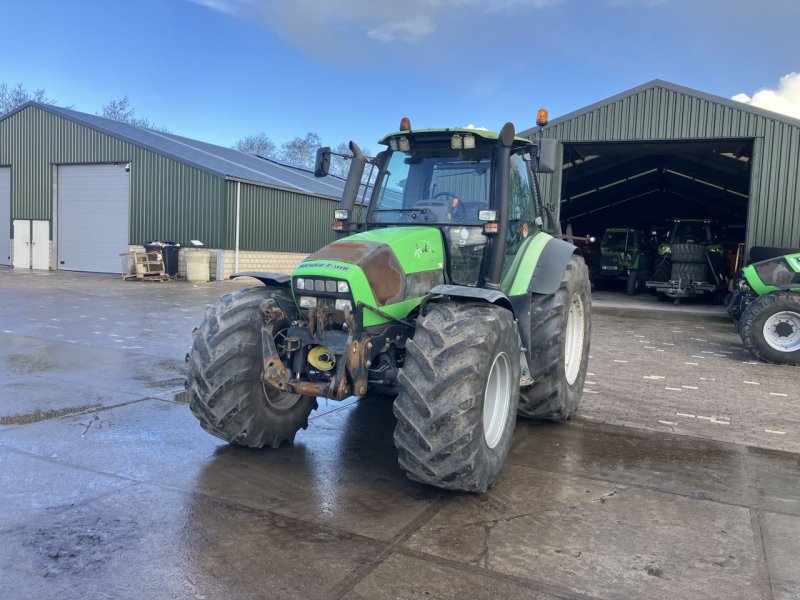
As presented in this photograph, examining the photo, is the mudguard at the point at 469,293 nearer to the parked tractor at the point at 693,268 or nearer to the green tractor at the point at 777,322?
the green tractor at the point at 777,322

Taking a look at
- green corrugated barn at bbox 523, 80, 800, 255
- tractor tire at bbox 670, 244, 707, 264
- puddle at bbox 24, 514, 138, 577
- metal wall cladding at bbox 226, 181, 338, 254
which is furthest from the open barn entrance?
puddle at bbox 24, 514, 138, 577

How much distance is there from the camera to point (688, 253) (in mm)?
19672

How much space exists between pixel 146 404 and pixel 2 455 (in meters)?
1.60

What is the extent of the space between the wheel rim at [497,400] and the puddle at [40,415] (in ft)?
11.9

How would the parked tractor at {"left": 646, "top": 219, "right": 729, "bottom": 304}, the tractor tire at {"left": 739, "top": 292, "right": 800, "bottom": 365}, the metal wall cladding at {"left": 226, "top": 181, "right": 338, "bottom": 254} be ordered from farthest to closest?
1. the metal wall cladding at {"left": 226, "top": 181, "right": 338, "bottom": 254}
2. the parked tractor at {"left": 646, "top": 219, "right": 729, "bottom": 304}
3. the tractor tire at {"left": 739, "top": 292, "right": 800, "bottom": 365}

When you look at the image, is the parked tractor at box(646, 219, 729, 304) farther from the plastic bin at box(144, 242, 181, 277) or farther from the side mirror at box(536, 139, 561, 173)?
the side mirror at box(536, 139, 561, 173)

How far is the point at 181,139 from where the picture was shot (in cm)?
3123

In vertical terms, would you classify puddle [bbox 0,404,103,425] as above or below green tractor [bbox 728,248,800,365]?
below

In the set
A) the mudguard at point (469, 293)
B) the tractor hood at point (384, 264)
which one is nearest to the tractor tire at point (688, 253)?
the tractor hood at point (384, 264)

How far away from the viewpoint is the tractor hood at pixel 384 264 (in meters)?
4.14

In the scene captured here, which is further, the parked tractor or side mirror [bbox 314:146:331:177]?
the parked tractor

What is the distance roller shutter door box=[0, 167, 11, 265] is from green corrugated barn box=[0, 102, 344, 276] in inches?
1.8

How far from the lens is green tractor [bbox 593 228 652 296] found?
22875 mm

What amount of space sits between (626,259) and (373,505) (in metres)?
20.9
